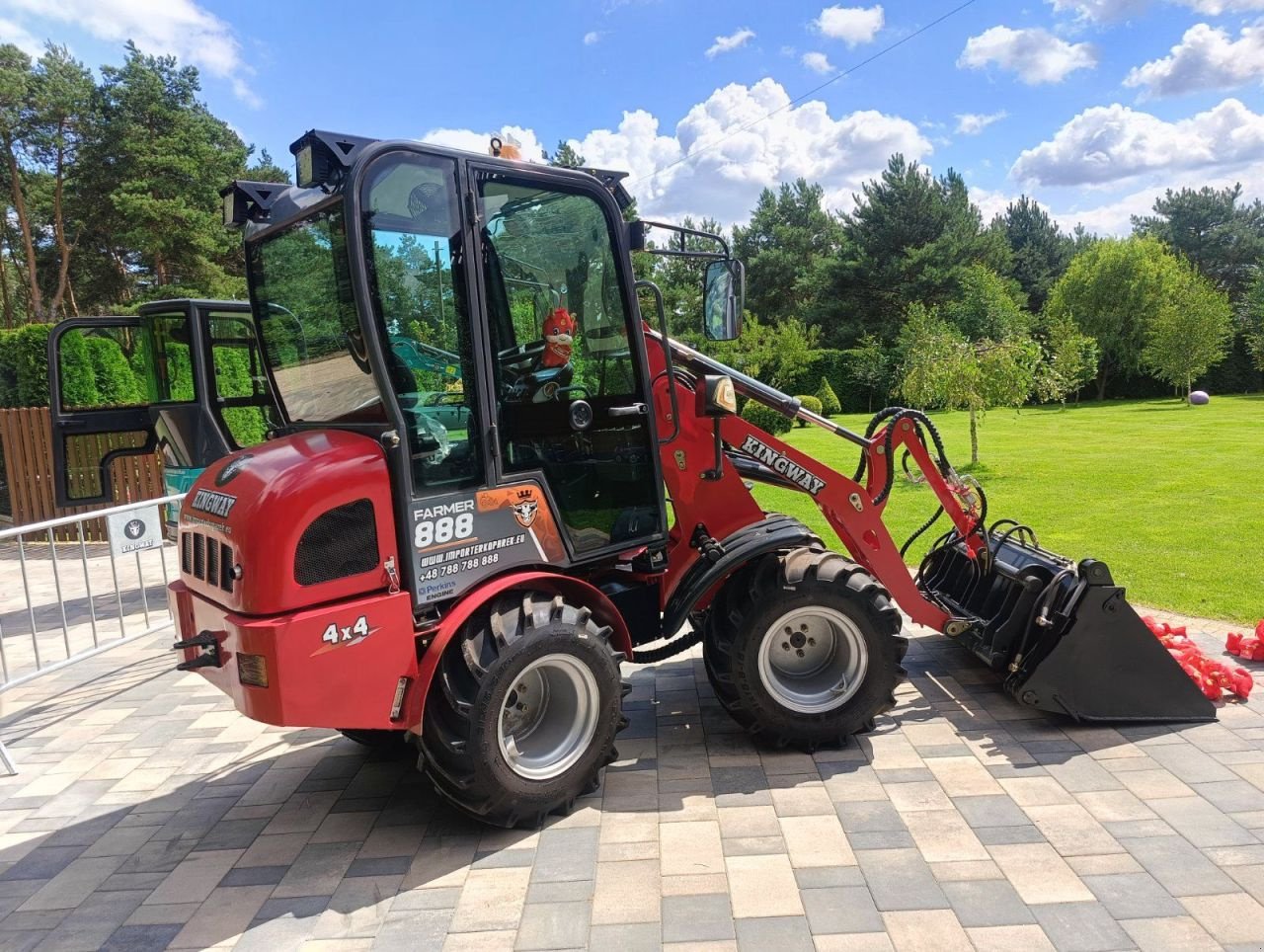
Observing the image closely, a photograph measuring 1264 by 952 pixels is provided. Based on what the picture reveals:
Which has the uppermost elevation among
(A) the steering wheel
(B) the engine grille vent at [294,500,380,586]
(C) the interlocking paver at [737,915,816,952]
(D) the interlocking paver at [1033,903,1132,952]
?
(A) the steering wheel

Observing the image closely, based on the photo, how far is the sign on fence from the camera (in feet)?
18.6

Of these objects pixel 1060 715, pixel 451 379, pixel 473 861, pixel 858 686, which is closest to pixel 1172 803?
pixel 1060 715

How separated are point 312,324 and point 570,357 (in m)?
1.11

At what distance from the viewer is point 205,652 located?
3.25 m

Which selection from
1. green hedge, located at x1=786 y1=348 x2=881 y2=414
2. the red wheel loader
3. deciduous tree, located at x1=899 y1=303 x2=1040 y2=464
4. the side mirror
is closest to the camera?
the red wheel loader

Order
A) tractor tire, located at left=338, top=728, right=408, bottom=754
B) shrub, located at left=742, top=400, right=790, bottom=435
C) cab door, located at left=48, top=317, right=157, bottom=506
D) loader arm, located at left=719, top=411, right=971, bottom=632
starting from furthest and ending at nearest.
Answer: shrub, located at left=742, top=400, right=790, bottom=435, cab door, located at left=48, top=317, right=157, bottom=506, loader arm, located at left=719, top=411, right=971, bottom=632, tractor tire, located at left=338, top=728, right=408, bottom=754

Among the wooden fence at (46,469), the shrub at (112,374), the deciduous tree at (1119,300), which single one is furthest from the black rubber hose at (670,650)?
the deciduous tree at (1119,300)

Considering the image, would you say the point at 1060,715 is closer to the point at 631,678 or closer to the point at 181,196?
the point at 631,678

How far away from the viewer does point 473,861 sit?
3275mm

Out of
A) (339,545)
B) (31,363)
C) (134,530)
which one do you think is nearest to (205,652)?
(339,545)

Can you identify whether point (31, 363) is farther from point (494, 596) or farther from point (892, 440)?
point (892, 440)

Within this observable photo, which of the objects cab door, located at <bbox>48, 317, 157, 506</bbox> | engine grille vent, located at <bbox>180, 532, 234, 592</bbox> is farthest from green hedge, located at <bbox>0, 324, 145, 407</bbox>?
engine grille vent, located at <bbox>180, 532, 234, 592</bbox>

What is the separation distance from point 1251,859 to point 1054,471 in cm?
1110

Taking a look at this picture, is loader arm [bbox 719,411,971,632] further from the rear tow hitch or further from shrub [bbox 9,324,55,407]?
shrub [bbox 9,324,55,407]
